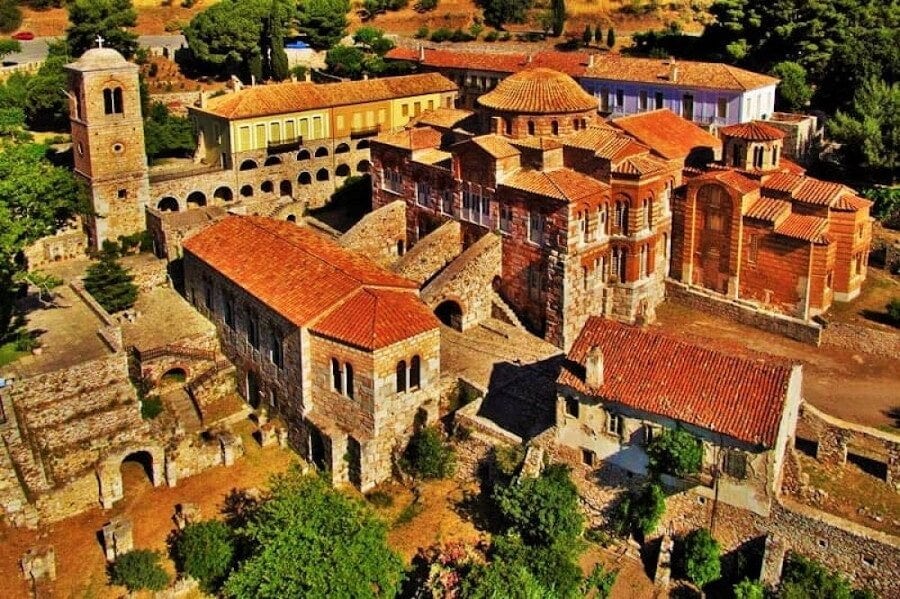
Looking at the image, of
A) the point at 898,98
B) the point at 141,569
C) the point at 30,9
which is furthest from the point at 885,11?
the point at 30,9

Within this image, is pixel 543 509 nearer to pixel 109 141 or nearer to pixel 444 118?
pixel 444 118

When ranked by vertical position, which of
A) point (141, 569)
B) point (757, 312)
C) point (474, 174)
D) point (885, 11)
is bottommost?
point (141, 569)

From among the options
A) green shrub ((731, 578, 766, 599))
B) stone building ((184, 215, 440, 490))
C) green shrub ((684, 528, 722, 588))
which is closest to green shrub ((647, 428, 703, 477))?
green shrub ((684, 528, 722, 588))

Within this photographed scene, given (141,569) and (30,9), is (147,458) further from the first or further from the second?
(30,9)

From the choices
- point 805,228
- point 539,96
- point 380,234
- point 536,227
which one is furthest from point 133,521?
point 805,228

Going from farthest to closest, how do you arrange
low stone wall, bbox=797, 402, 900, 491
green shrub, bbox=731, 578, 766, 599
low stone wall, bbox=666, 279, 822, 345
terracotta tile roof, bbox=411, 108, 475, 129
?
terracotta tile roof, bbox=411, 108, 475, 129, low stone wall, bbox=666, 279, 822, 345, low stone wall, bbox=797, 402, 900, 491, green shrub, bbox=731, 578, 766, 599

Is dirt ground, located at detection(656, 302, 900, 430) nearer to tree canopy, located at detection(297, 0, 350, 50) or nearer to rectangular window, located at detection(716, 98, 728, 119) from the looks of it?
rectangular window, located at detection(716, 98, 728, 119)
